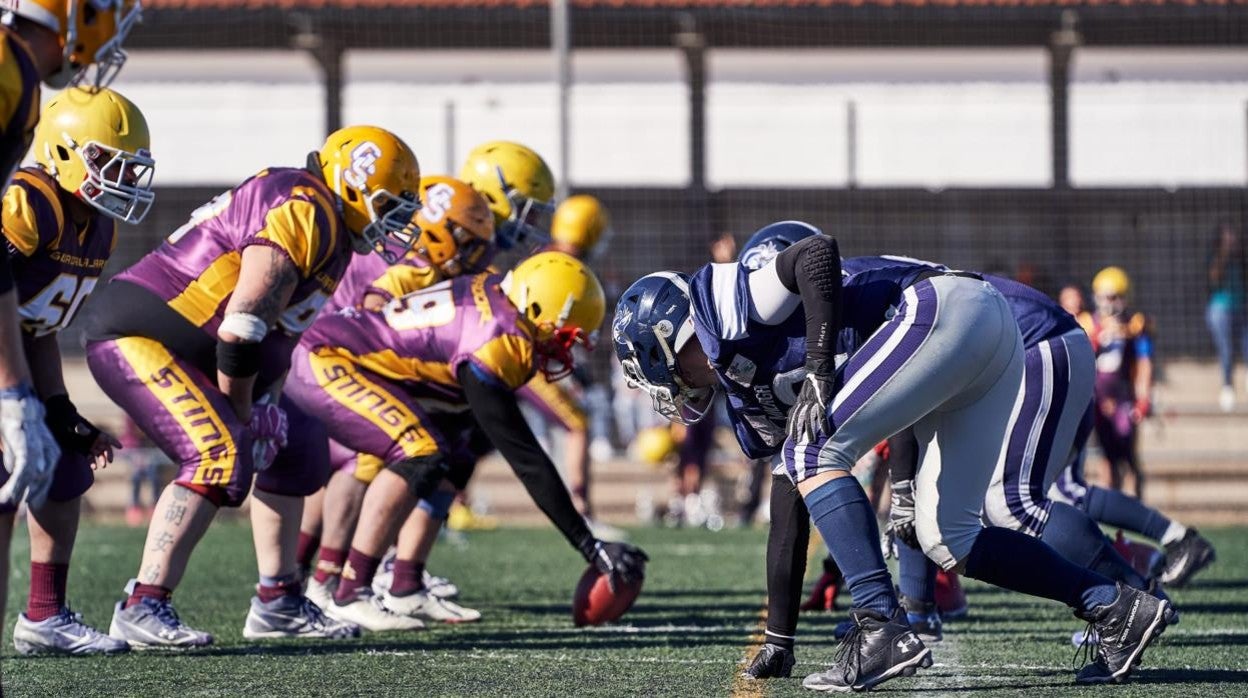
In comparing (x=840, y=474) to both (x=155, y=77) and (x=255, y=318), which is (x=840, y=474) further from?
(x=155, y=77)

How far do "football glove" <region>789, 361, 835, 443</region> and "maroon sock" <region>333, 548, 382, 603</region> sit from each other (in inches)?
98.4

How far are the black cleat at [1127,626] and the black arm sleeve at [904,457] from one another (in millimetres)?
1036

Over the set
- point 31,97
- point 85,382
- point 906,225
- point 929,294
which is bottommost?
point 85,382

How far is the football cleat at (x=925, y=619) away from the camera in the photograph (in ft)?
20.2

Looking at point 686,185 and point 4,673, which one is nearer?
point 4,673

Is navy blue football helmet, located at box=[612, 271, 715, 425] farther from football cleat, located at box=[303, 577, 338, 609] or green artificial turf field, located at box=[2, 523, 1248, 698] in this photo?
football cleat, located at box=[303, 577, 338, 609]

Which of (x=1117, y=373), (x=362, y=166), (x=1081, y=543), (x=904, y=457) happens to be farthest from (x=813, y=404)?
(x=1117, y=373)

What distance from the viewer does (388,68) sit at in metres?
18.1

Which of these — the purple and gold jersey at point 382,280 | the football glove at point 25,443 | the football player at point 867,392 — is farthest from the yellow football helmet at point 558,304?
the football glove at point 25,443

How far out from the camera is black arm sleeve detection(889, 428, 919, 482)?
5691 mm

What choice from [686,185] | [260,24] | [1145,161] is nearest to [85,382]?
[260,24]

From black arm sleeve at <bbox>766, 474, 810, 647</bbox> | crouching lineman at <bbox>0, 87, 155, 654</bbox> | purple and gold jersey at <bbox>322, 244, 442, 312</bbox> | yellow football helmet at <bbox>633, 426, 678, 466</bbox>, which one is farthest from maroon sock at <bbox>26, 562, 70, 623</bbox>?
yellow football helmet at <bbox>633, 426, 678, 466</bbox>

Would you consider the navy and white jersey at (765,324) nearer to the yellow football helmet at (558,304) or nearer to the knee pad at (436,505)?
the yellow football helmet at (558,304)

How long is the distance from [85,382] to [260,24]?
4210mm
